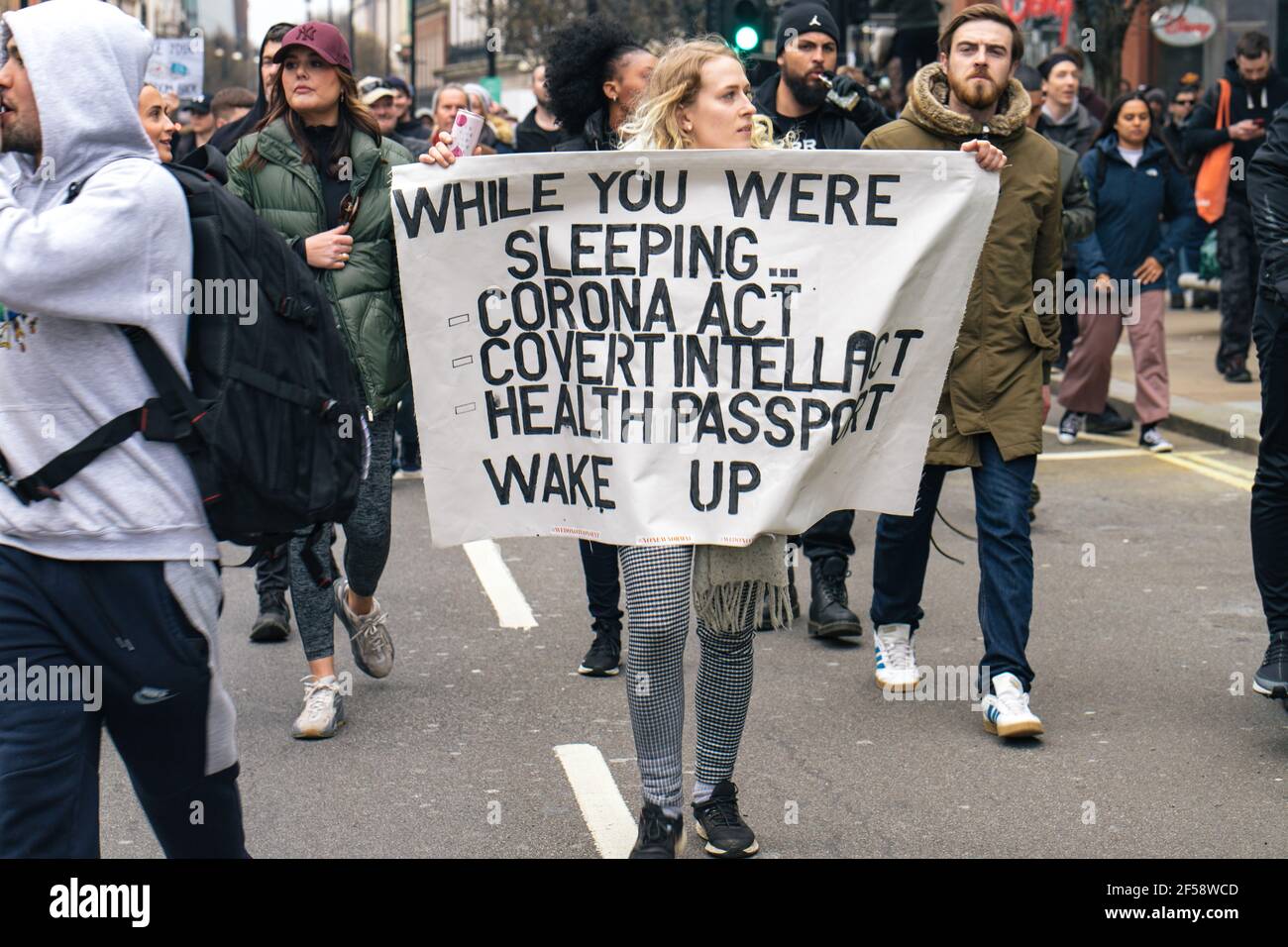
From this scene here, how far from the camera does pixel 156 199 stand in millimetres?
3031

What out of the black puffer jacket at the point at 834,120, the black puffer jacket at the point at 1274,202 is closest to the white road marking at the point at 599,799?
the black puffer jacket at the point at 1274,202

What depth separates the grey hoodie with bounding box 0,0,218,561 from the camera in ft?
9.77

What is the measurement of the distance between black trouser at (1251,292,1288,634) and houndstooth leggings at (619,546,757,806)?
2.04 metres

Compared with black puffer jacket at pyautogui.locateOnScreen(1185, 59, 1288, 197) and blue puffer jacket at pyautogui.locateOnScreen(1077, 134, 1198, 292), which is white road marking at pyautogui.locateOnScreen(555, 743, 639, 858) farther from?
black puffer jacket at pyautogui.locateOnScreen(1185, 59, 1288, 197)

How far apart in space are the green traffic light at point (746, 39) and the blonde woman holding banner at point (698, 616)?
10727mm

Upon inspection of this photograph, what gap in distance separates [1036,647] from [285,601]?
2848 mm

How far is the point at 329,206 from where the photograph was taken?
219 inches

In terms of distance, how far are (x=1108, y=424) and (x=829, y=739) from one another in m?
6.80

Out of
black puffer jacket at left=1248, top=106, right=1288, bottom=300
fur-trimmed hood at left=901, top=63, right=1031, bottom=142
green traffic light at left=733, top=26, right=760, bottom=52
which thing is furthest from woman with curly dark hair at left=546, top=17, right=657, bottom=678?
green traffic light at left=733, top=26, right=760, bottom=52

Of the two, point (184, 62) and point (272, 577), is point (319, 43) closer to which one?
point (272, 577)

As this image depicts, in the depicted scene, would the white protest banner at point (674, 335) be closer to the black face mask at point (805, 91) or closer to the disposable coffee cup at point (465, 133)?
the disposable coffee cup at point (465, 133)

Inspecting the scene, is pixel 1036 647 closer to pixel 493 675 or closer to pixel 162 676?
pixel 493 675

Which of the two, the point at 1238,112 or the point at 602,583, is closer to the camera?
the point at 602,583

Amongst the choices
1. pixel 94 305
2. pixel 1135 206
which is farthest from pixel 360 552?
pixel 1135 206
